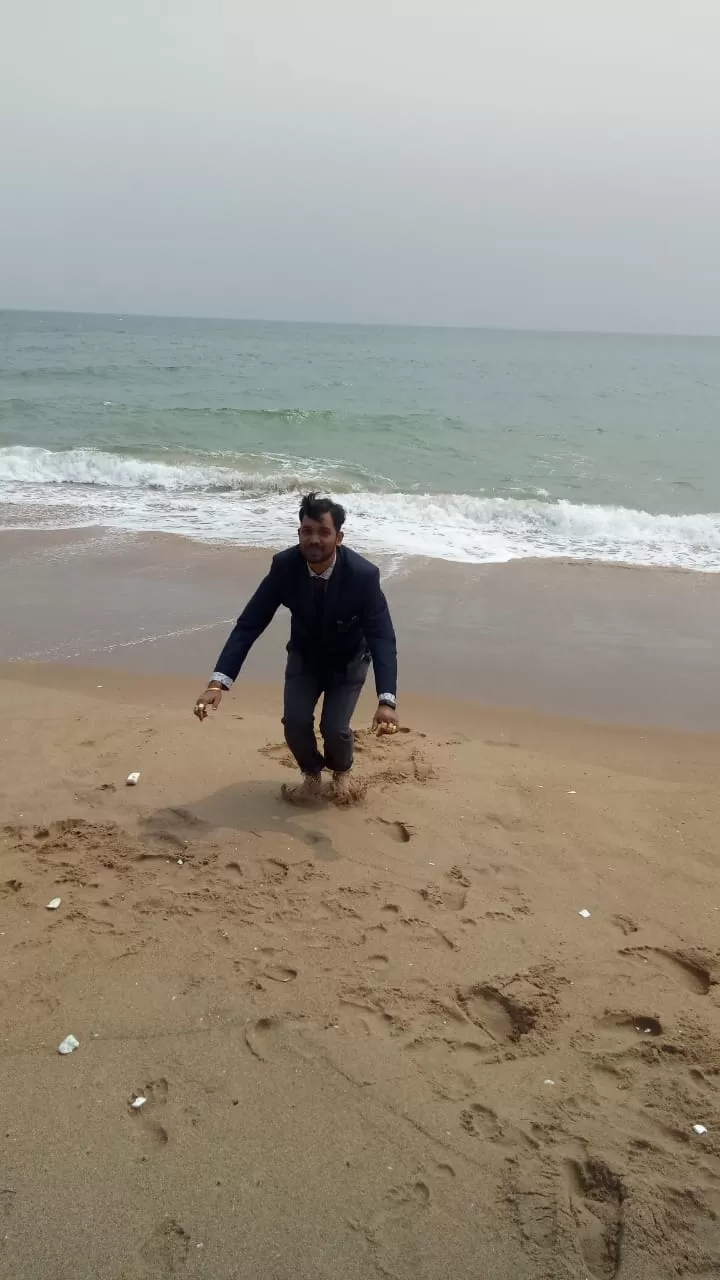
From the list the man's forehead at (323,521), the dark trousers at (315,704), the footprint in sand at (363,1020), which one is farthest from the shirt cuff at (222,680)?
the footprint in sand at (363,1020)

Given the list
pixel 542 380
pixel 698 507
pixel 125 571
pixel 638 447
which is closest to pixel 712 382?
pixel 542 380

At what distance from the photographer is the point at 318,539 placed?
368cm

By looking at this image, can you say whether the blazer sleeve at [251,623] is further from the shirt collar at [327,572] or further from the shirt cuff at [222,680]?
Result: the shirt collar at [327,572]

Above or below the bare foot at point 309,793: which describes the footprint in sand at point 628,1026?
below

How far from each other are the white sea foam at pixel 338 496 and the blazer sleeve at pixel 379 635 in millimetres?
5669

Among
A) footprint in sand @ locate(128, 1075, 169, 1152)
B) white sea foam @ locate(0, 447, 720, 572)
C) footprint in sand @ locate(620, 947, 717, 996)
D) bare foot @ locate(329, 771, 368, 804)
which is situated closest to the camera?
footprint in sand @ locate(128, 1075, 169, 1152)

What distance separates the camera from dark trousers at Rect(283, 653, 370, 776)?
161 inches

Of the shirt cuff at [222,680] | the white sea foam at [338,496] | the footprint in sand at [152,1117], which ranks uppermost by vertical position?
the shirt cuff at [222,680]

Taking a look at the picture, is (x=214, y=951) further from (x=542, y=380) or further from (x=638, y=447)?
(x=542, y=380)

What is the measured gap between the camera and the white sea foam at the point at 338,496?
404 inches

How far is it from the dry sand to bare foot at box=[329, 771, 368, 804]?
83 millimetres

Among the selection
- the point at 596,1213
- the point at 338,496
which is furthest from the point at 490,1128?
the point at 338,496

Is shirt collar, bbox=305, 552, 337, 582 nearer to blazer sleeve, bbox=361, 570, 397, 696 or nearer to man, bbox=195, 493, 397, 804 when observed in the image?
man, bbox=195, 493, 397, 804

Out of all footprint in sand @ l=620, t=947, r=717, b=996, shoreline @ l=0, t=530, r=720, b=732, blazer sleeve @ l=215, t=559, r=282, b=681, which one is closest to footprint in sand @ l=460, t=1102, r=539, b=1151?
footprint in sand @ l=620, t=947, r=717, b=996
